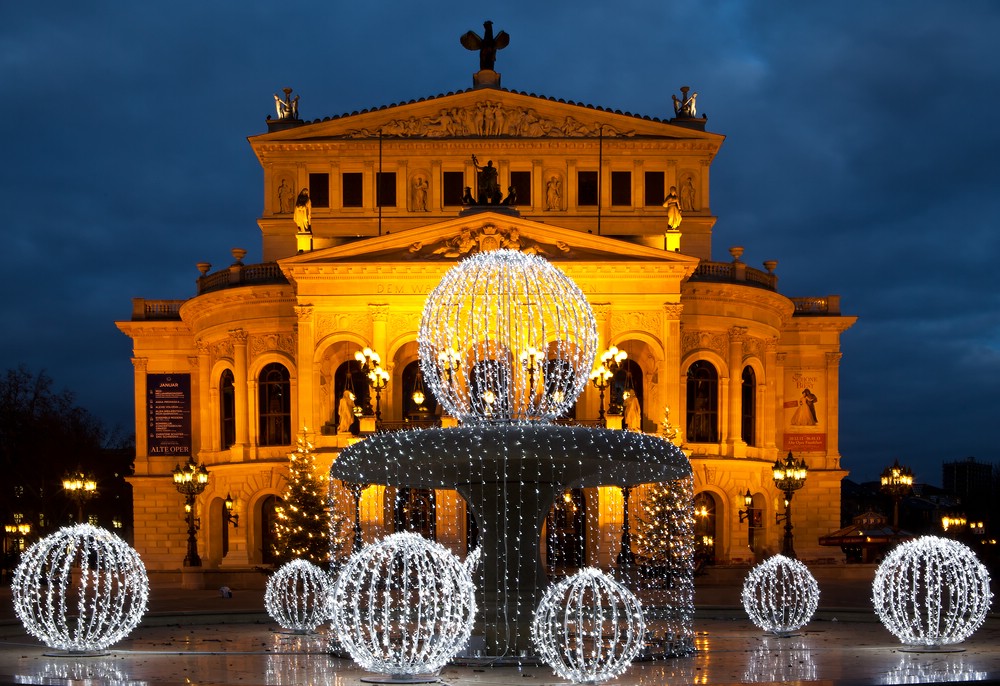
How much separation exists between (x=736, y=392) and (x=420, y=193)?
1260cm

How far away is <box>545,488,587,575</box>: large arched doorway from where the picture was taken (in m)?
47.2

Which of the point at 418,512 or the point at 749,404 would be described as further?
the point at 749,404

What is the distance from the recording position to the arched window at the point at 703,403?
5272 cm

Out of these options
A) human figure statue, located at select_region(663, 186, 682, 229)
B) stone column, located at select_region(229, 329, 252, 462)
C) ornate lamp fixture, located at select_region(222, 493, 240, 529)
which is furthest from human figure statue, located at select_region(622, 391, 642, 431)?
ornate lamp fixture, located at select_region(222, 493, 240, 529)

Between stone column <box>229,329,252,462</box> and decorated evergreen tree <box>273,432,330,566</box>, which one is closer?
decorated evergreen tree <box>273,432,330,566</box>

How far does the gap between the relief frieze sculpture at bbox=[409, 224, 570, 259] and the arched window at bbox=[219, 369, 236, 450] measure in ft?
30.3

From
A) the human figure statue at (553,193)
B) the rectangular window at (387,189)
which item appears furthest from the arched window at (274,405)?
the human figure statue at (553,193)

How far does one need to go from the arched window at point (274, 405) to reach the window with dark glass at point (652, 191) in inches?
537

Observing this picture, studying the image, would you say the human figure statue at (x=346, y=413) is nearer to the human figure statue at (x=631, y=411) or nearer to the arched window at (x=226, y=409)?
the arched window at (x=226, y=409)

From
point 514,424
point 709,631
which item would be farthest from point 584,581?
point 709,631

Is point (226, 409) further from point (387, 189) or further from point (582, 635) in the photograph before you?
point (582, 635)

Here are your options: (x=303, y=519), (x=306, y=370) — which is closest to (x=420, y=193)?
(x=306, y=370)

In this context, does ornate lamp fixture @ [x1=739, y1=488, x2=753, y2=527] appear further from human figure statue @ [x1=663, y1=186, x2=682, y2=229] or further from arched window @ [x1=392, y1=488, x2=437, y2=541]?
arched window @ [x1=392, y1=488, x2=437, y2=541]

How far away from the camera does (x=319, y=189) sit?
56.1m
